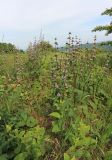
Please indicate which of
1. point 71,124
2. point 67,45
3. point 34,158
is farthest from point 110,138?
point 67,45

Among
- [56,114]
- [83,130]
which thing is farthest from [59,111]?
[83,130]

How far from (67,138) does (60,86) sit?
3.40 feet

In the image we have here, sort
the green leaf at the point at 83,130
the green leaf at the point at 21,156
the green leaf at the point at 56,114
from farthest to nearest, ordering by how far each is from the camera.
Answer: the green leaf at the point at 56,114
the green leaf at the point at 83,130
the green leaf at the point at 21,156

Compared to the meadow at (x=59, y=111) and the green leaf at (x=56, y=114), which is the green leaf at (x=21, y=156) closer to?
the meadow at (x=59, y=111)

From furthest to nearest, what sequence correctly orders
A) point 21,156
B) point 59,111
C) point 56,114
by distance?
1. point 59,111
2. point 56,114
3. point 21,156

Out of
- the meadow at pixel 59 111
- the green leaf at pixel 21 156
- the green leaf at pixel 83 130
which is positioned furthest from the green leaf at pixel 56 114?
the green leaf at pixel 21 156

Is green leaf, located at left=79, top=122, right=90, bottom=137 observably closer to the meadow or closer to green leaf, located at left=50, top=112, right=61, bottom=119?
the meadow

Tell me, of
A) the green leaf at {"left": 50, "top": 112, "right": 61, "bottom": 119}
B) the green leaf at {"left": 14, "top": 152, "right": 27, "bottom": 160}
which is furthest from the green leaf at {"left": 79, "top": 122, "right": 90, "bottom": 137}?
the green leaf at {"left": 14, "top": 152, "right": 27, "bottom": 160}

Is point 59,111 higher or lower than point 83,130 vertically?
higher

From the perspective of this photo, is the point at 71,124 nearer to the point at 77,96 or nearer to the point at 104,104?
the point at 77,96

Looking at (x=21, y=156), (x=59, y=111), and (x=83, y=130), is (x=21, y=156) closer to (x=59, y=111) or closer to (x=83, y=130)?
(x=83, y=130)

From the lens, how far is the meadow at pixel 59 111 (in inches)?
221

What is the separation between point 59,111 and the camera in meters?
6.27

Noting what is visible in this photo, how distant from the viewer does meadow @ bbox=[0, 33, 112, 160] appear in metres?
5.61
